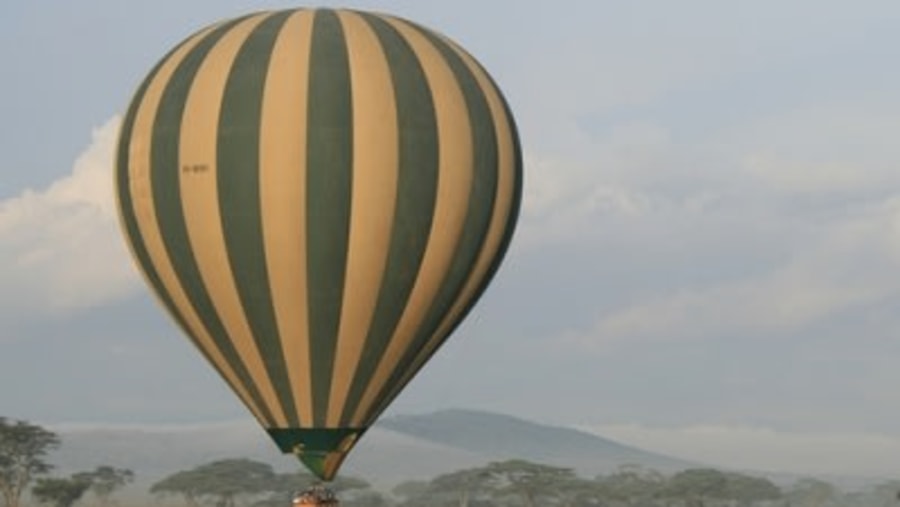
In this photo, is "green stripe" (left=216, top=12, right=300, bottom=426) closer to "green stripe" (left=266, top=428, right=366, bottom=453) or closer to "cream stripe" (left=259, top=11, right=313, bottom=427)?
"cream stripe" (left=259, top=11, right=313, bottom=427)

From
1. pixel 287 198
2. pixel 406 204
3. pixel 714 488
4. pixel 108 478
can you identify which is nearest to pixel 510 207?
pixel 406 204

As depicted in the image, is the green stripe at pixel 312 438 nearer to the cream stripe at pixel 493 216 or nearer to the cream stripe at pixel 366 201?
the cream stripe at pixel 366 201

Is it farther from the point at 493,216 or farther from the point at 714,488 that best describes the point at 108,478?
the point at 493,216

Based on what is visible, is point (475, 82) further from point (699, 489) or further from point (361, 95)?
point (699, 489)

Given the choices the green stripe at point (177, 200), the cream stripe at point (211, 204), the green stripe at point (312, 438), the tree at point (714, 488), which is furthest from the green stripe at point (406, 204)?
the tree at point (714, 488)

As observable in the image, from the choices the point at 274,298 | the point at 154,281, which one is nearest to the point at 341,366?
the point at 274,298

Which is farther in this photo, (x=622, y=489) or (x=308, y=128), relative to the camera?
(x=622, y=489)

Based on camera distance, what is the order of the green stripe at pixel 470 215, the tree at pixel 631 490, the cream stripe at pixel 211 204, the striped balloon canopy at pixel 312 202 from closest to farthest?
the striped balloon canopy at pixel 312 202 < the cream stripe at pixel 211 204 < the green stripe at pixel 470 215 < the tree at pixel 631 490
